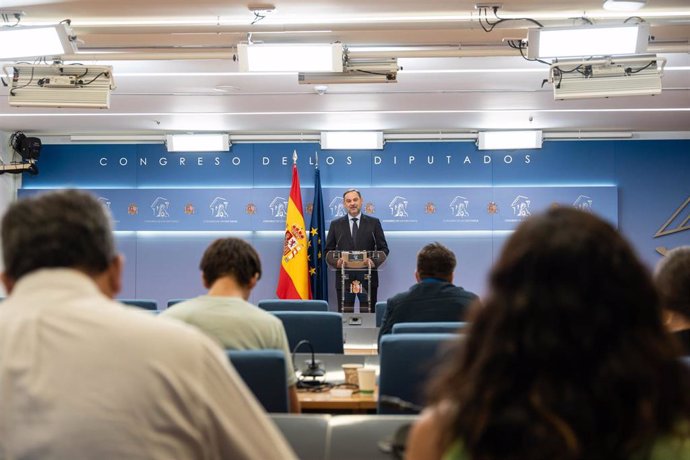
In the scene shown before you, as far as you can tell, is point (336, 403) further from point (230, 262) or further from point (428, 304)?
point (428, 304)

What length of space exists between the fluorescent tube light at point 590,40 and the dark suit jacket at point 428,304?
1.93m

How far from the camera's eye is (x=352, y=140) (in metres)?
10.2

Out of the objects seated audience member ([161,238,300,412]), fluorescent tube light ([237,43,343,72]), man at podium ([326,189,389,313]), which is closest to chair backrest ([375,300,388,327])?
fluorescent tube light ([237,43,343,72])

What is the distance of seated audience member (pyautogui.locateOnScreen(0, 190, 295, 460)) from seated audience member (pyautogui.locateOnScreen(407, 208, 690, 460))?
15.3 inches

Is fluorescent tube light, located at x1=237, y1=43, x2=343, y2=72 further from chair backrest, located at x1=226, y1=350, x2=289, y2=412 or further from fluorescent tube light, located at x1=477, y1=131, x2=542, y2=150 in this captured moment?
fluorescent tube light, located at x1=477, y1=131, x2=542, y2=150

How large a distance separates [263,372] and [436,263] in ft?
6.48

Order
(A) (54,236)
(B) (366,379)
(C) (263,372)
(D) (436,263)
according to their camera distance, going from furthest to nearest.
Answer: (D) (436,263) < (B) (366,379) < (C) (263,372) < (A) (54,236)

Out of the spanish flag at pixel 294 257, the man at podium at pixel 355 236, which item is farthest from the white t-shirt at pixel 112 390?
the spanish flag at pixel 294 257

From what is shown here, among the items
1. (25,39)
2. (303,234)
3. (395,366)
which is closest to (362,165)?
(303,234)

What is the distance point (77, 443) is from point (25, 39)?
4975 millimetres

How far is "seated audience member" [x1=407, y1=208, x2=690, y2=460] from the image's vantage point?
102 cm

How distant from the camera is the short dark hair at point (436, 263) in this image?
4570mm

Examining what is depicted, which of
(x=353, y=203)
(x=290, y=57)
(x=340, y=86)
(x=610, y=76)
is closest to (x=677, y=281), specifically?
(x=610, y=76)

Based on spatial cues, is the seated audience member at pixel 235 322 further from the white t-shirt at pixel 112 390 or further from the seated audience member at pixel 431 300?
the white t-shirt at pixel 112 390
